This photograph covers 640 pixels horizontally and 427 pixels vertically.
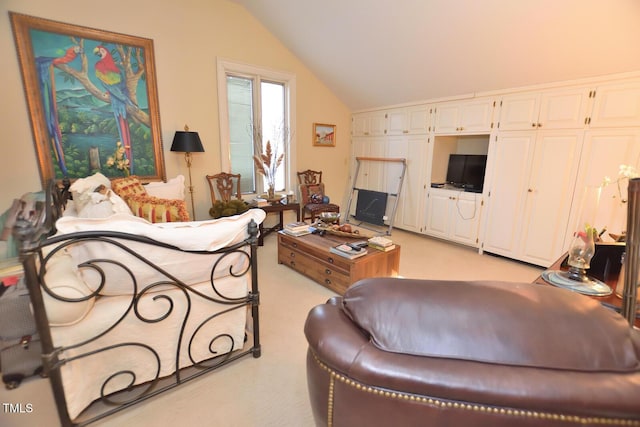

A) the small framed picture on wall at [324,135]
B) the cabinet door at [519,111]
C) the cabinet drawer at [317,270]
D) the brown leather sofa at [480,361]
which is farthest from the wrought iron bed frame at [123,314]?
→ the small framed picture on wall at [324,135]

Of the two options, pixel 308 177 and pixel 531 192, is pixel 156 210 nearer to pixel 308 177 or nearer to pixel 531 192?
pixel 308 177

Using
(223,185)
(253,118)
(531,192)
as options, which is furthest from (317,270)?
(253,118)

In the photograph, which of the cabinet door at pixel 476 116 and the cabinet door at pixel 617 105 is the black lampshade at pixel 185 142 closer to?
the cabinet door at pixel 476 116

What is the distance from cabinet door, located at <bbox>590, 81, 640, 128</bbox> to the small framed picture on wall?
11.7 ft

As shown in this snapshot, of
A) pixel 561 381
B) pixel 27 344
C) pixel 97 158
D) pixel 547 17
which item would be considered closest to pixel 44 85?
pixel 97 158

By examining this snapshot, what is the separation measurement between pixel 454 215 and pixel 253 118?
3376 mm

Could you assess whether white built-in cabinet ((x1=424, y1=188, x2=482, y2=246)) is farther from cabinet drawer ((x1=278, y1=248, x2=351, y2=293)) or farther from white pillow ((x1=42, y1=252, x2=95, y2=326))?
white pillow ((x1=42, y1=252, x2=95, y2=326))

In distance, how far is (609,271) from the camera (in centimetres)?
165

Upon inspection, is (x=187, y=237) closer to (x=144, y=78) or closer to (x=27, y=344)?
(x=27, y=344)

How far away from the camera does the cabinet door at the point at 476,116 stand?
366 cm

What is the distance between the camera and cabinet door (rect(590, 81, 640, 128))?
2.67 meters

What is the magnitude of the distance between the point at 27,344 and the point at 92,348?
0.56 m

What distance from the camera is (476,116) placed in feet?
12.4

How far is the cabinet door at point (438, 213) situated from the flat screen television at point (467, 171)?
0.96ft
